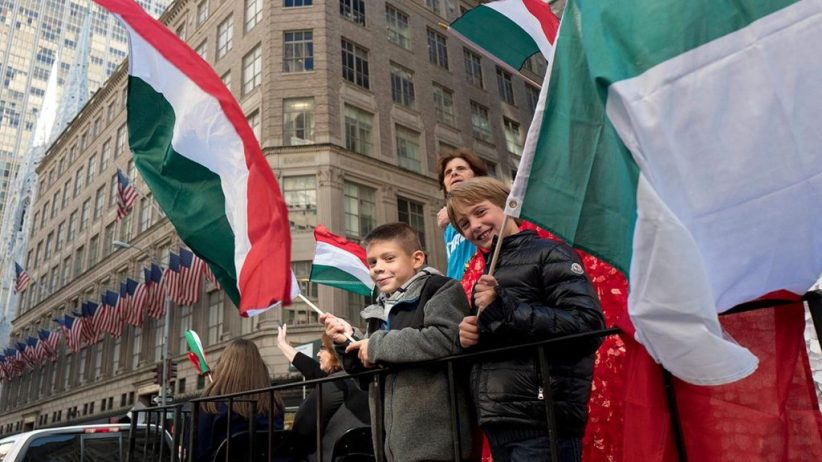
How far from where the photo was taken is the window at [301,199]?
23.8m

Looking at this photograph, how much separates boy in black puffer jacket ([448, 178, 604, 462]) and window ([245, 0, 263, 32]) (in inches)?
1121

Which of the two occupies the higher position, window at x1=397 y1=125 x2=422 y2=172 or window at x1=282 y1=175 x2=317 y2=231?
window at x1=397 y1=125 x2=422 y2=172

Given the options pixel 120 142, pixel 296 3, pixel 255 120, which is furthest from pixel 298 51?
pixel 120 142

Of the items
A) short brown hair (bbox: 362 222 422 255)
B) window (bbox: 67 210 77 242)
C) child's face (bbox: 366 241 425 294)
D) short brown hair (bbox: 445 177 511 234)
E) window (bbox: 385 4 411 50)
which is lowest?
child's face (bbox: 366 241 425 294)

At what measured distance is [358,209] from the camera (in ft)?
83.4

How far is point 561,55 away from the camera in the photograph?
6.53 feet

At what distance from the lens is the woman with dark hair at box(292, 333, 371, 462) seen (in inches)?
152

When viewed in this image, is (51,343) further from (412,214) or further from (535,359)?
(535,359)

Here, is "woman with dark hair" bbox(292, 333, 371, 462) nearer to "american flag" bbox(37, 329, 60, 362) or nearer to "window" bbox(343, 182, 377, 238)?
"window" bbox(343, 182, 377, 238)

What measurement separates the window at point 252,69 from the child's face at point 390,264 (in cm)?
2544

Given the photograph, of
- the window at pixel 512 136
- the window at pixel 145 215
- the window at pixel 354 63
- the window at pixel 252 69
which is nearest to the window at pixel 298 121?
the window at pixel 252 69

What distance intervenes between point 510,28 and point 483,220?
11.6 feet

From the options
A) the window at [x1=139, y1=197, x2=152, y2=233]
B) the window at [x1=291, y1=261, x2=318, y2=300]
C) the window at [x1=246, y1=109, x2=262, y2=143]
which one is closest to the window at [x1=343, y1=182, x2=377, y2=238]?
the window at [x1=291, y1=261, x2=318, y2=300]

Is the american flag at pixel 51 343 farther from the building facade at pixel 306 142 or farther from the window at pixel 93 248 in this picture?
the window at pixel 93 248
